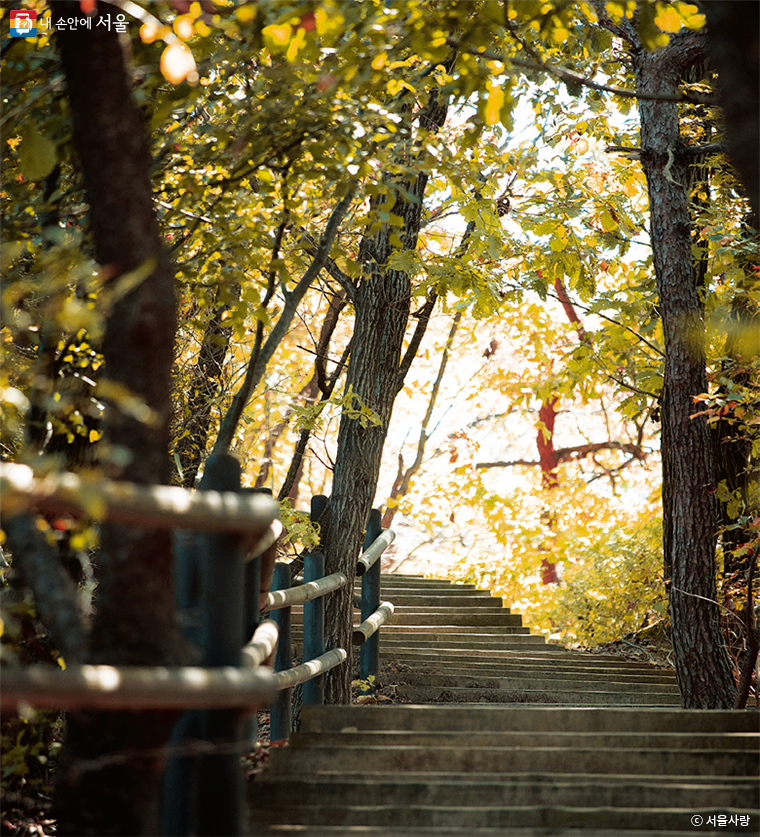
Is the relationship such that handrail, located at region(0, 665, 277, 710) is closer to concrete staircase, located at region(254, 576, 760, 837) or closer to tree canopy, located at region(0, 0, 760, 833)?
tree canopy, located at region(0, 0, 760, 833)

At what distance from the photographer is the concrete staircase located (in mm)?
2740

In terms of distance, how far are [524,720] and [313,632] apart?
1.10 meters

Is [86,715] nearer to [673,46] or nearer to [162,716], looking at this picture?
[162,716]

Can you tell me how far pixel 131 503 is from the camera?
1705mm

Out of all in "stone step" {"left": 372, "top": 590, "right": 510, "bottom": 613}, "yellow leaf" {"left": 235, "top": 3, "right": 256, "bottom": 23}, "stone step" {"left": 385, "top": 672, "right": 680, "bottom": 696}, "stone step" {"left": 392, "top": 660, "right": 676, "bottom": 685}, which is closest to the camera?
"yellow leaf" {"left": 235, "top": 3, "right": 256, "bottom": 23}

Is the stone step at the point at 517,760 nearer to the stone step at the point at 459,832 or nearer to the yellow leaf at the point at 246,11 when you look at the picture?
the stone step at the point at 459,832

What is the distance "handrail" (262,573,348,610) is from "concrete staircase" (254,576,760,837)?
0.47m

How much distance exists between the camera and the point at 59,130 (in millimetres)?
2799

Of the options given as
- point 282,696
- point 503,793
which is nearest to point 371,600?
point 282,696

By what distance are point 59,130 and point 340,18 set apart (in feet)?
3.16

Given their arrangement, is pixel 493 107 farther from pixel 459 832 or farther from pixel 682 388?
pixel 682 388

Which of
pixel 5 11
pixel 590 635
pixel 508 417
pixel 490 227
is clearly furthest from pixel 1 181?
pixel 508 417

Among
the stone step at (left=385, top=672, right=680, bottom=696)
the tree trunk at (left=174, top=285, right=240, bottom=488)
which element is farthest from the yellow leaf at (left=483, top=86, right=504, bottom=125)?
the stone step at (left=385, top=672, right=680, bottom=696)

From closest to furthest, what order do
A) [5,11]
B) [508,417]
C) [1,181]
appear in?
[5,11] → [1,181] → [508,417]
